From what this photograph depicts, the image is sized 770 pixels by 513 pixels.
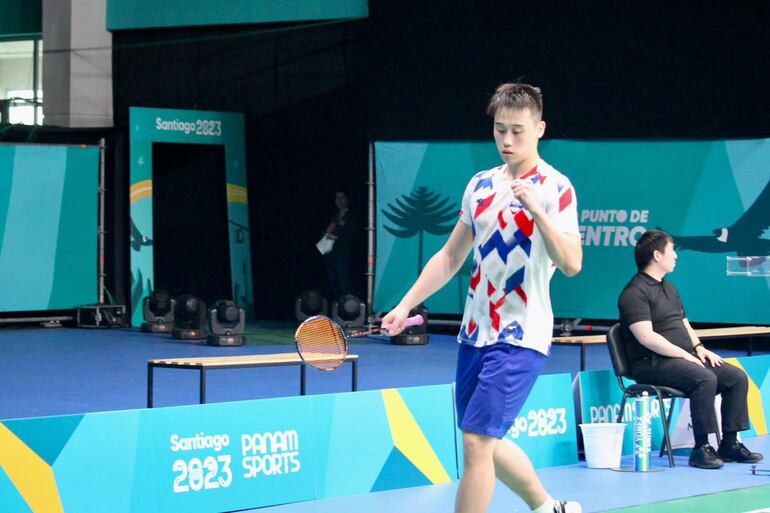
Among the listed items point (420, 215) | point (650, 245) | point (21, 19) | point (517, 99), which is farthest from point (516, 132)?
point (21, 19)

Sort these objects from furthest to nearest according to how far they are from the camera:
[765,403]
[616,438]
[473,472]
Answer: [765,403] < [616,438] < [473,472]

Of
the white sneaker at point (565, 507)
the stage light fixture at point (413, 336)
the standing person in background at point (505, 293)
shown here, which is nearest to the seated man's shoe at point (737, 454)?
the white sneaker at point (565, 507)

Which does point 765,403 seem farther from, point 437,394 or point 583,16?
point 583,16

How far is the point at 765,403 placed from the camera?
9.14m

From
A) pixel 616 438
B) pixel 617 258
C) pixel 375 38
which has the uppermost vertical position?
pixel 375 38

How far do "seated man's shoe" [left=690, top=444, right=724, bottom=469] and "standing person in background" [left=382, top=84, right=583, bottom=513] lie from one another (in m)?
3.19

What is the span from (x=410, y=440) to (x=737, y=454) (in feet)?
7.16

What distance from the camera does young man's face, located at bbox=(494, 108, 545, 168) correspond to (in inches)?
183

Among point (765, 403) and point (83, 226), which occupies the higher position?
point (83, 226)

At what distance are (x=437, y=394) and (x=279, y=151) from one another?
1161 cm

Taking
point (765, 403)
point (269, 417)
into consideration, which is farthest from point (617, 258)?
point (269, 417)

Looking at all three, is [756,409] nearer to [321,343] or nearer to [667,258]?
[667,258]

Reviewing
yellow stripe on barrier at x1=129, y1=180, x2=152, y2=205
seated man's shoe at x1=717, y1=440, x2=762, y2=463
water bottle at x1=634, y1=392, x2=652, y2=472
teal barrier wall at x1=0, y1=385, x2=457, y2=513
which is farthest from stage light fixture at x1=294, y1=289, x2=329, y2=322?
teal barrier wall at x1=0, y1=385, x2=457, y2=513

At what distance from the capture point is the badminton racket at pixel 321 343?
6082mm
